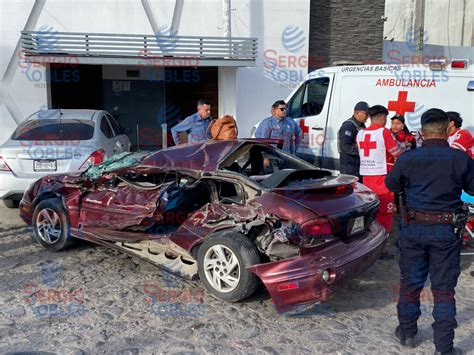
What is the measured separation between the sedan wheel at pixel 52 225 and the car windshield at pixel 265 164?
204cm

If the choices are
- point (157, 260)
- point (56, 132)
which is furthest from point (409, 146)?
point (56, 132)

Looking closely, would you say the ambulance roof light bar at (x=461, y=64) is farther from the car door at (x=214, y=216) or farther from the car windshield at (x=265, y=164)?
the car door at (x=214, y=216)

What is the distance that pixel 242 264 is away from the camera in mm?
3844

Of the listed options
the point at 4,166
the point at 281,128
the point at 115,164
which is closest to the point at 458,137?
the point at 281,128

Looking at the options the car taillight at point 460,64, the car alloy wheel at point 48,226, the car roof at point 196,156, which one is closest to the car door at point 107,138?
the car alloy wheel at point 48,226

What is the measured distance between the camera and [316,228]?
370cm

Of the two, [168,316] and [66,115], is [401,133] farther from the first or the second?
[66,115]

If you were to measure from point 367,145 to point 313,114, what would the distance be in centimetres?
261

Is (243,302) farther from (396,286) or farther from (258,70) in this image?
(258,70)

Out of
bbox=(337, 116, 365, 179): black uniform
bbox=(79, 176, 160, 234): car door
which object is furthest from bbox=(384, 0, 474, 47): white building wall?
bbox=(79, 176, 160, 234): car door

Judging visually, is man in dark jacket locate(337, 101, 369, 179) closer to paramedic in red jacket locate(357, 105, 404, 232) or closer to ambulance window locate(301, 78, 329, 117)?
paramedic in red jacket locate(357, 105, 404, 232)

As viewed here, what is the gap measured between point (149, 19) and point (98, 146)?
6879 millimetres

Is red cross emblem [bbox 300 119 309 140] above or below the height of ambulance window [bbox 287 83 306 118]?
below

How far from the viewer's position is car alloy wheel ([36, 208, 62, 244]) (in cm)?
533
